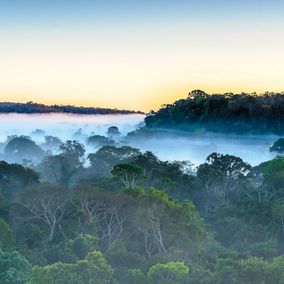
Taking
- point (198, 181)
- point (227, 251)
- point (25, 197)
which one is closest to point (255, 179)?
point (198, 181)

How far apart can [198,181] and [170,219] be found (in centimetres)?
1118

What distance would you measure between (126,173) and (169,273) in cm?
1058

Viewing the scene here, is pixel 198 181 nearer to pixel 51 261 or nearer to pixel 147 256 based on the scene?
pixel 147 256

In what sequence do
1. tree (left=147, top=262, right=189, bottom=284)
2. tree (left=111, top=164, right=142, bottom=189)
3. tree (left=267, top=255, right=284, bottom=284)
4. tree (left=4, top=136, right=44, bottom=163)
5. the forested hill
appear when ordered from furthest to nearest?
the forested hill
tree (left=4, top=136, right=44, bottom=163)
tree (left=111, top=164, right=142, bottom=189)
tree (left=147, top=262, right=189, bottom=284)
tree (left=267, top=255, right=284, bottom=284)

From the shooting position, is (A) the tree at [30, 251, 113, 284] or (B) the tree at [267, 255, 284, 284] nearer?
(A) the tree at [30, 251, 113, 284]

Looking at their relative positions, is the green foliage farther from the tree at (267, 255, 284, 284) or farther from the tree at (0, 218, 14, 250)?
the tree at (0, 218, 14, 250)

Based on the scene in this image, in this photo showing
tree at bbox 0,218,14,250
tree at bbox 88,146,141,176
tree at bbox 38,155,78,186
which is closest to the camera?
tree at bbox 0,218,14,250

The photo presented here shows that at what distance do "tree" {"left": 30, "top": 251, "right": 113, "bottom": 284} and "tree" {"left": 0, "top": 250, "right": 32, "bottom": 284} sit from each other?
0.67 m

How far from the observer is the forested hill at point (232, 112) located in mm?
73188

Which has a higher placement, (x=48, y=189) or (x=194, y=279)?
(x=48, y=189)

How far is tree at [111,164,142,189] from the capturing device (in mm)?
32188

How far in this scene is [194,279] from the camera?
2280cm

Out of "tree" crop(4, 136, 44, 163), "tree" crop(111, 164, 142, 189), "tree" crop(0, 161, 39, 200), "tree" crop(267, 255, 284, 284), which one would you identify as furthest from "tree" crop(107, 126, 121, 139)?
"tree" crop(267, 255, 284, 284)

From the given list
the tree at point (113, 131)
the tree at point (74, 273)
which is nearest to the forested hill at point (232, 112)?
the tree at point (113, 131)
